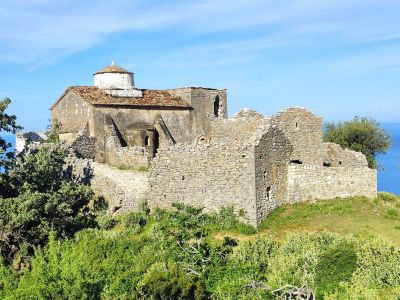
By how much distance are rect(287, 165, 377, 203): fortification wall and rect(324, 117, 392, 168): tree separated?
53.3 ft

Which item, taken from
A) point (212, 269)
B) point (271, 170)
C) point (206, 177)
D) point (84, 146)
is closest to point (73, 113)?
point (84, 146)

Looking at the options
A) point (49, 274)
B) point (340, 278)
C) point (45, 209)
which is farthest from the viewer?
point (45, 209)

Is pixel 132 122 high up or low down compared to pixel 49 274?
up

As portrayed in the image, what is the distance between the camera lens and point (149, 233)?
22.3 meters

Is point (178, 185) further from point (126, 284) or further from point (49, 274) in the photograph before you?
point (49, 274)

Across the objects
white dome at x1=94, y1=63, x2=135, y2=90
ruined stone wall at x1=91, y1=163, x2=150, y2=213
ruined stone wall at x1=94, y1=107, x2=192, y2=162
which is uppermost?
white dome at x1=94, y1=63, x2=135, y2=90

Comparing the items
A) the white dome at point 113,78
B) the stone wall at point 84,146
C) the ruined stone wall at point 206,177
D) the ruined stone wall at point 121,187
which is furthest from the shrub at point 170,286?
the white dome at point 113,78

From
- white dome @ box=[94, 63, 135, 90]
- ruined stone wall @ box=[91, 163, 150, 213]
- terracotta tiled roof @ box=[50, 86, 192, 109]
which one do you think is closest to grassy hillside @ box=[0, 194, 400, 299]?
ruined stone wall @ box=[91, 163, 150, 213]

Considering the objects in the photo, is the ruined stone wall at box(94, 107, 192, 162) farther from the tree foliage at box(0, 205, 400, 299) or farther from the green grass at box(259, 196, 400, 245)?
the green grass at box(259, 196, 400, 245)

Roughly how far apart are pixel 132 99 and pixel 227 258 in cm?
1559

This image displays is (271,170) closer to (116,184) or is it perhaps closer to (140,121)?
(116,184)

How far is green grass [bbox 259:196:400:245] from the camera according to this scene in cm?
2089

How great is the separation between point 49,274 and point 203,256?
527 centimetres

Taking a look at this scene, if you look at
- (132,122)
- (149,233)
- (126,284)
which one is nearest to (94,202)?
(149,233)
